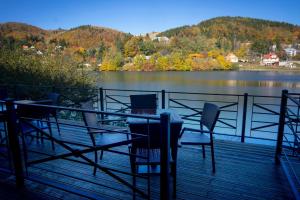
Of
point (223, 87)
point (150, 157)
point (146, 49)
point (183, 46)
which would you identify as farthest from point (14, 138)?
point (183, 46)

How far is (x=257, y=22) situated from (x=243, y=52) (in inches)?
381

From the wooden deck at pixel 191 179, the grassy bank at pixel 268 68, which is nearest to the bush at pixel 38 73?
the wooden deck at pixel 191 179

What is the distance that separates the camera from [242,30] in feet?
119

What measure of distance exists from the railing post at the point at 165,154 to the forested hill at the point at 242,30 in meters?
33.7

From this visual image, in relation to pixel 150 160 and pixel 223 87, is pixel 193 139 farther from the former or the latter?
pixel 223 87

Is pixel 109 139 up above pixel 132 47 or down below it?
below

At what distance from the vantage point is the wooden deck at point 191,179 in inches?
88.7

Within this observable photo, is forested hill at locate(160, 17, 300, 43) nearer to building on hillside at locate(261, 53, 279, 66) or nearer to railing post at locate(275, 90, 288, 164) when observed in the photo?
building on hillside at locate(261, 53, 279, 66)

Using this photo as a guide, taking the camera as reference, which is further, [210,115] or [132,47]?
[132,47]

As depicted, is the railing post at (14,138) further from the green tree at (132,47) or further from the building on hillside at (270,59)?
the building on hillside at (270,59)

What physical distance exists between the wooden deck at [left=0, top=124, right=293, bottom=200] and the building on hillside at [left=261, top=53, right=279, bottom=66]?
29681 millimetres

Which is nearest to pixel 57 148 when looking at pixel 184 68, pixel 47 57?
pixel 47 57

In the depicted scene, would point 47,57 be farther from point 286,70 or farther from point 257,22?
point 257,22

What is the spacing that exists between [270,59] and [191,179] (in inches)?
1261
